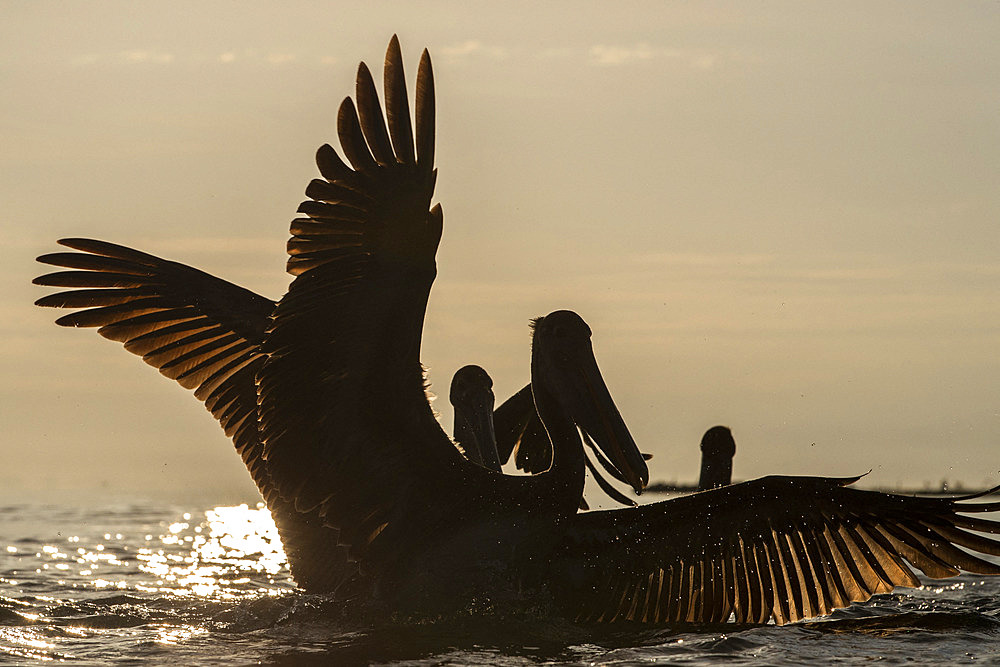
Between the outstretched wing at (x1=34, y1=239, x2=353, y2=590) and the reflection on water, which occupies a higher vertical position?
the outstretched wing at (x1=34, y1=239, x2=353, y2=590)

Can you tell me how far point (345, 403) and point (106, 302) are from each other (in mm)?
3047

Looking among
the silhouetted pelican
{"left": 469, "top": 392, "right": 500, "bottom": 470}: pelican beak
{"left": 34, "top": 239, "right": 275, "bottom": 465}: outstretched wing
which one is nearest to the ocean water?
{"left": 34, "top": 239, "right": 275, "bottom": 465}: outstretched wing

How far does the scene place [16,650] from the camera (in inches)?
283

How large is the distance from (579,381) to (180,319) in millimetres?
3165

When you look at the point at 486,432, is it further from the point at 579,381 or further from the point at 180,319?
the point at 180,319

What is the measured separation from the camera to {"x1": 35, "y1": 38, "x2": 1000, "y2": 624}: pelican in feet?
23.2

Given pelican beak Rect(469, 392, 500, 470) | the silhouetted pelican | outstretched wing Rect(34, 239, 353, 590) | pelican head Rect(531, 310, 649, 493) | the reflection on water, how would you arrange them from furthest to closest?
the silhouetted pelican, the reflection on water, pelican beak Rect(469, 392, 500, 470), outstretched wing Rect(34, 239, 353, 590), pelican head Rect(531, 310, 649, 493)

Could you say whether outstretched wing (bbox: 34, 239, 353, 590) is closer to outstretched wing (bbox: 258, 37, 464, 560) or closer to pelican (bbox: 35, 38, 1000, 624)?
pelican (bbox: 35, 38, 1000, 624)

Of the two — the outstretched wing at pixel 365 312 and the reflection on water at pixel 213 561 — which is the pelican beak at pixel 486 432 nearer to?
the reflection on water at pixel 213 561

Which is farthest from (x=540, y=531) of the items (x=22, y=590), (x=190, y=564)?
(x=190, y=564)

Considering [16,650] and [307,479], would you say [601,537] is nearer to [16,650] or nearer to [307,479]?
[307,479]

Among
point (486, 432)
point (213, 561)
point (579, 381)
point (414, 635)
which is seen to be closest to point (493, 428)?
point (486, 432)

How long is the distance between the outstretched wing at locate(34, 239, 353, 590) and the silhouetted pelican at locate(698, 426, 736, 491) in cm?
517

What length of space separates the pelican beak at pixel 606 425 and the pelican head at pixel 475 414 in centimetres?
188
